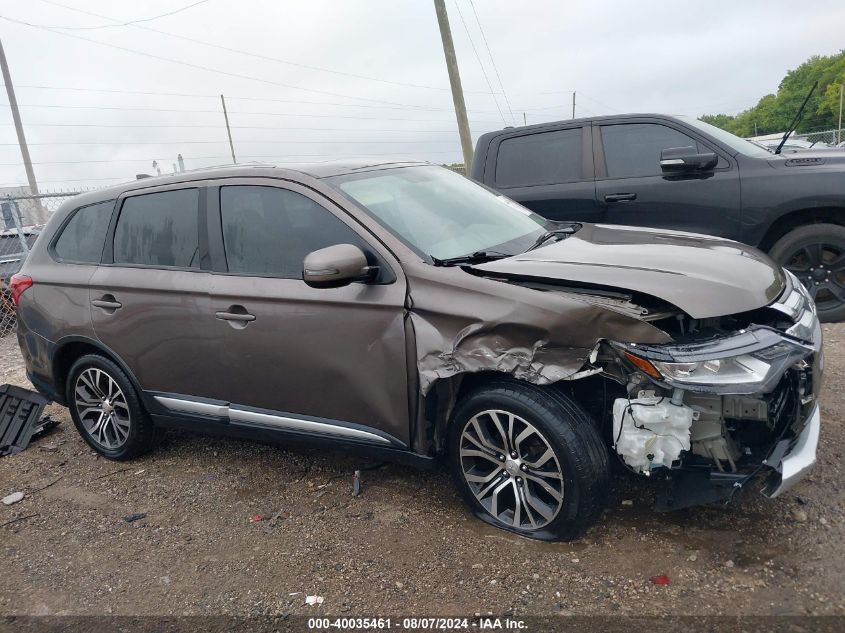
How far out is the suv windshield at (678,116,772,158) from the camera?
18.2ft

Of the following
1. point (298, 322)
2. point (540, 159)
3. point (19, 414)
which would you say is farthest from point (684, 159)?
point (19, 414)

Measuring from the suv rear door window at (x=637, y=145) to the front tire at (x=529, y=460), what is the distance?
145 inches

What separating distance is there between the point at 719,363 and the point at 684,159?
3267 millimetres

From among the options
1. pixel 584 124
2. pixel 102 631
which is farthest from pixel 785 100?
pixel 102 631

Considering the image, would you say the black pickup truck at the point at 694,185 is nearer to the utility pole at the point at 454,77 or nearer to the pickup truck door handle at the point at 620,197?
the pickup truck door handle at the point at 620,197

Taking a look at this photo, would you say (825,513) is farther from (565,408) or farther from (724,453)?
(565,408)

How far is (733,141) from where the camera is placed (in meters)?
5.71

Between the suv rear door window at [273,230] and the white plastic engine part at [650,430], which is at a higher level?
the suv rear door window at [273,230]

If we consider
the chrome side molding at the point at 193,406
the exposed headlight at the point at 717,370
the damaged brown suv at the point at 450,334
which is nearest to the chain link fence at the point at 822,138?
the damaged brown suv at the point at 450,334

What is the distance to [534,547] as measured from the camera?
288cm

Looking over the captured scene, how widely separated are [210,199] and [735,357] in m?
2.75

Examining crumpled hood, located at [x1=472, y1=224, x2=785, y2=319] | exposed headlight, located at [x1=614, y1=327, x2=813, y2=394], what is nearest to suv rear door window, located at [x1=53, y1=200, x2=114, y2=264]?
crumpled hood, located at [x1=472, y1=224, x2=785, y2=319]

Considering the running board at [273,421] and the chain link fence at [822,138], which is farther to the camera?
the chain link fence at [822,138]

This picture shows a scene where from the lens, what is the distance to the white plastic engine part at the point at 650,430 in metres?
2.52
